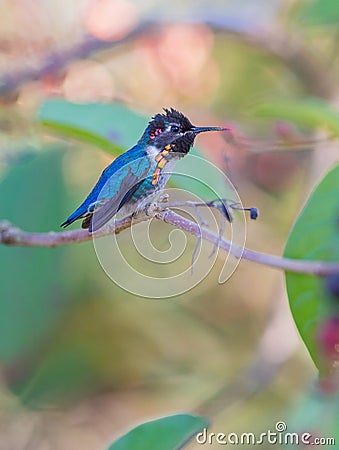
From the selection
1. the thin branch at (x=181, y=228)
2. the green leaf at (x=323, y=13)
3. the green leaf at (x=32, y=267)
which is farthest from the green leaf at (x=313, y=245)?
the green leaf at (x=32, y=267)

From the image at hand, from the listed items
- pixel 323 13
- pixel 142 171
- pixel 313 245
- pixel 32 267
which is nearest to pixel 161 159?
pixel 142 171

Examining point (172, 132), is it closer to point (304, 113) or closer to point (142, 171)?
point (142, 171)

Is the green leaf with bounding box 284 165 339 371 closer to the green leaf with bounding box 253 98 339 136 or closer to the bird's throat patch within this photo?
the green leaf with bounding box 253 98 339 136

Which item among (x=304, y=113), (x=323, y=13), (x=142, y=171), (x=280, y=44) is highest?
(x=280, y=44)

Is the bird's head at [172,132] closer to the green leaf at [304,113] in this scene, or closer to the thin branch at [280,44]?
the green leaf at [304,113]

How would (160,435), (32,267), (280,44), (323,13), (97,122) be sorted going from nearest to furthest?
(160,435) → (97,122) → (323,13) → (32,267) → (280,44)

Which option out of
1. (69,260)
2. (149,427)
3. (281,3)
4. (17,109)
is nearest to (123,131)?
(17,109)

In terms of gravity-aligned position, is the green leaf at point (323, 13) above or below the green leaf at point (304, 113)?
above
